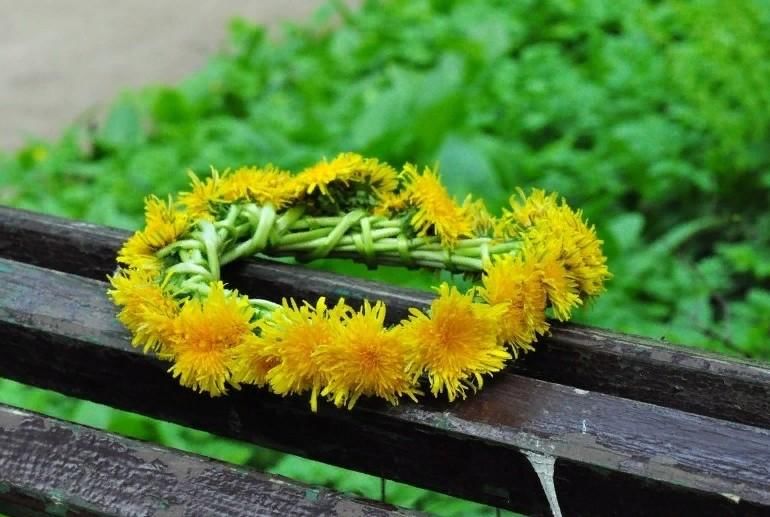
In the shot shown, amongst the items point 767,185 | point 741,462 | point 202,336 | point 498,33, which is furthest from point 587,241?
point 498,33

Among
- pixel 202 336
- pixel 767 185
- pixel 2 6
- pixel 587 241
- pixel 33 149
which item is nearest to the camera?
pixel 202 336

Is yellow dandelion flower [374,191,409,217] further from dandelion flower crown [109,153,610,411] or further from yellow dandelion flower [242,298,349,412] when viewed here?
yellow dandelion flower [242,298,349,412]

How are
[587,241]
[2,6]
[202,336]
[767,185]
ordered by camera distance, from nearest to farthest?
[202,336], [587,241], [767,185], [2,6]

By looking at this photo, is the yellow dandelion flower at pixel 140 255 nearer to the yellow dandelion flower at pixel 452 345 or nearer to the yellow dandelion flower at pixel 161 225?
the yellow dandelion flower at pixel 161 225

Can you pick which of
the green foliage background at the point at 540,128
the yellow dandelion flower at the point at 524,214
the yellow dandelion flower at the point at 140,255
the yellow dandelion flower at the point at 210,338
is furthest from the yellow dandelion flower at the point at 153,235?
the green foliage background at the point at 540,128

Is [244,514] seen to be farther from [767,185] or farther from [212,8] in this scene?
[212,8]

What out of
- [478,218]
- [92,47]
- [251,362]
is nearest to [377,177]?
[478,218]

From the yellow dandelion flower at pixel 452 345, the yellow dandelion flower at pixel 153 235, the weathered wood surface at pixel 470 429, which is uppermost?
the yellow dandelion flower at pixel 153 235
